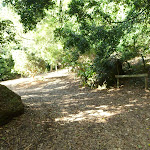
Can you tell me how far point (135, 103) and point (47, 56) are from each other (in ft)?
30.9

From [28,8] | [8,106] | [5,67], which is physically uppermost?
[28,8]

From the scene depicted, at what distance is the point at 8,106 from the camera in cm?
442

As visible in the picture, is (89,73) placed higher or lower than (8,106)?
higher

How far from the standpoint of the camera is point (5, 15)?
1301cm

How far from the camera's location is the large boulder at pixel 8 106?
4.18 meters

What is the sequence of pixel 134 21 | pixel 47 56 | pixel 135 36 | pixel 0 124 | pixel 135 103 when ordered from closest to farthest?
pixel 0 124 < pixel 135 103 < pixel 134 21 < pixel 135 36 < pixel 47 56

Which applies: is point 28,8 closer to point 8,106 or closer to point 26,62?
point 8,106

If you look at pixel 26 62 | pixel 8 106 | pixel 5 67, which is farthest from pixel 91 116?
pixel 5 67

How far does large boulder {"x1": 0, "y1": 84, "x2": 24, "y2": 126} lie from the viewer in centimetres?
418

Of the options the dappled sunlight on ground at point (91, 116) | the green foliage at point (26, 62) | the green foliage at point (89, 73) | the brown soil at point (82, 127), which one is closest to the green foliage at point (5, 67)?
the green foliage at point (26, 62)

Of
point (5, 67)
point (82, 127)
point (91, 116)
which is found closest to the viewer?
point (82, 127)

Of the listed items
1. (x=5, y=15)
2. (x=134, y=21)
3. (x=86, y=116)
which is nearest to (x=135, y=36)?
(x=134, y=21)

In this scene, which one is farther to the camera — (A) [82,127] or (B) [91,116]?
(B) [91,116]

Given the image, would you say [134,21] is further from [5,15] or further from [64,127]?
[5,15]
